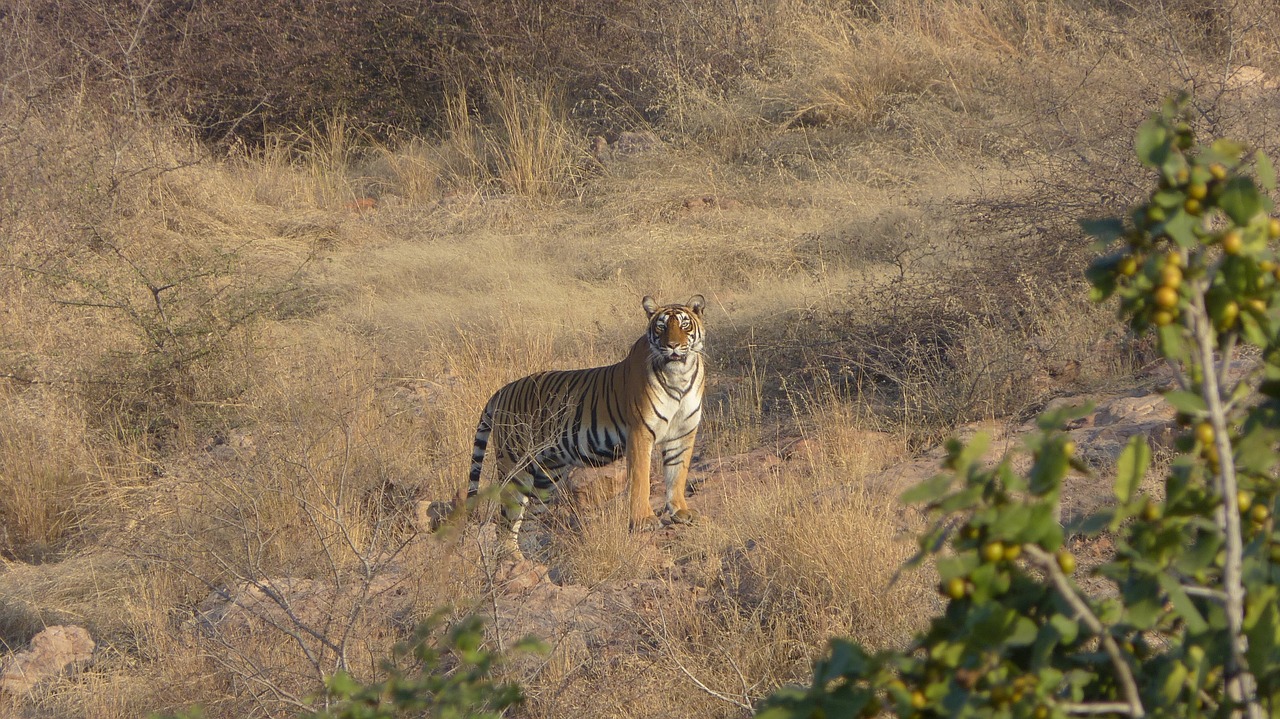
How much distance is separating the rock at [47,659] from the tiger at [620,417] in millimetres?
1852

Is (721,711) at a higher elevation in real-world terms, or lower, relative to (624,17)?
lower

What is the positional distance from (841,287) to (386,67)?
7.91 meters

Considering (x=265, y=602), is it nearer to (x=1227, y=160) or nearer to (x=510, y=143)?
(x=1227, y=160)

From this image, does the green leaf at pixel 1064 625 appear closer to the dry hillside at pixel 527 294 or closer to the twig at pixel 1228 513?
the twig at pixel 1228 513

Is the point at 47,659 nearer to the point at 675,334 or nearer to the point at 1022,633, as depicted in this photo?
the point at 675,334

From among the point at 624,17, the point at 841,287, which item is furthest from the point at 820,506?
the point at 624,17

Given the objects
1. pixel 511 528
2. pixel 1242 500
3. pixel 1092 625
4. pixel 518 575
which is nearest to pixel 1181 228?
pixel 1242 500

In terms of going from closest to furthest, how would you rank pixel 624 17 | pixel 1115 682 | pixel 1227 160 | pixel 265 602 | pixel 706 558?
pixel 1227 160 < pixel 1115 682 < pixel 265 602 < pixel 706 558 < pixel 624 17

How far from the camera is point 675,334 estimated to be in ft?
19.6

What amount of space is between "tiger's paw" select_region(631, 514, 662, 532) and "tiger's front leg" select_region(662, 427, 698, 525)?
82 millimetres

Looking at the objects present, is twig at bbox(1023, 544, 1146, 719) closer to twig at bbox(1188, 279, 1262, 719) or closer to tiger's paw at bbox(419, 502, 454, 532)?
twig at bbox(1188, 279, 1262, 719)

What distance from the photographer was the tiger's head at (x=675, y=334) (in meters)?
5.98

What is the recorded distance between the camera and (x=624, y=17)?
14.2 meters

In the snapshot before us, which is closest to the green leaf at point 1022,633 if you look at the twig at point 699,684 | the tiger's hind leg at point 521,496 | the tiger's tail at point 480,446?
the twig at point 699,684
